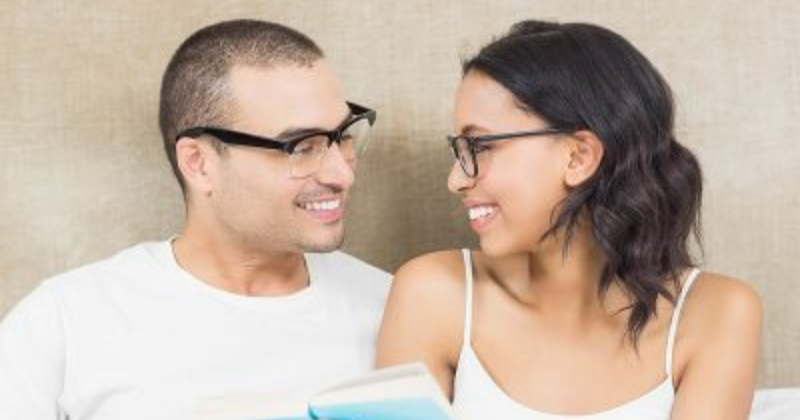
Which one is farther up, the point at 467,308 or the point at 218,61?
the point at 218,61

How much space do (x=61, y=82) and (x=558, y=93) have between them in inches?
37.5

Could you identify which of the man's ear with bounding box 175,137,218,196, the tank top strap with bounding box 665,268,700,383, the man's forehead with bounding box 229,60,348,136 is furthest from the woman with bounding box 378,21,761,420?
the man's ear with bounding box 175,137,218,196

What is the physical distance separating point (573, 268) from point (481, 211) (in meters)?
0.18

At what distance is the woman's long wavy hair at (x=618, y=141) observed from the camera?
1.60m

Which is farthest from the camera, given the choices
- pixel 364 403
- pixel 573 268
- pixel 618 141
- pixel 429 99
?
pixel 429 99

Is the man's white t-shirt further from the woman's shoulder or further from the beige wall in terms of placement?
the beige wall

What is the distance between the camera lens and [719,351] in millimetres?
1633

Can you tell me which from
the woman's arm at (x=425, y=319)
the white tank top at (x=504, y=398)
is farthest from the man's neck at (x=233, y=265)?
the white tank top at (x=504, y=398)

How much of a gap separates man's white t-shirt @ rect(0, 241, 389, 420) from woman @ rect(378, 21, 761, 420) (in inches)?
5.4

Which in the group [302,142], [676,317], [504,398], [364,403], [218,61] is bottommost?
[504,398]

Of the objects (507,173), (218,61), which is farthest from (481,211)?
(218,61)

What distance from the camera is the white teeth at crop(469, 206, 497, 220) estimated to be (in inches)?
65.0

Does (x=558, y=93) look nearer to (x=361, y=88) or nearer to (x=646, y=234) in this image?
(x=646, y=234)

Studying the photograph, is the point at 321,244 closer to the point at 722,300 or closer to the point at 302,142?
the point at 302,142
